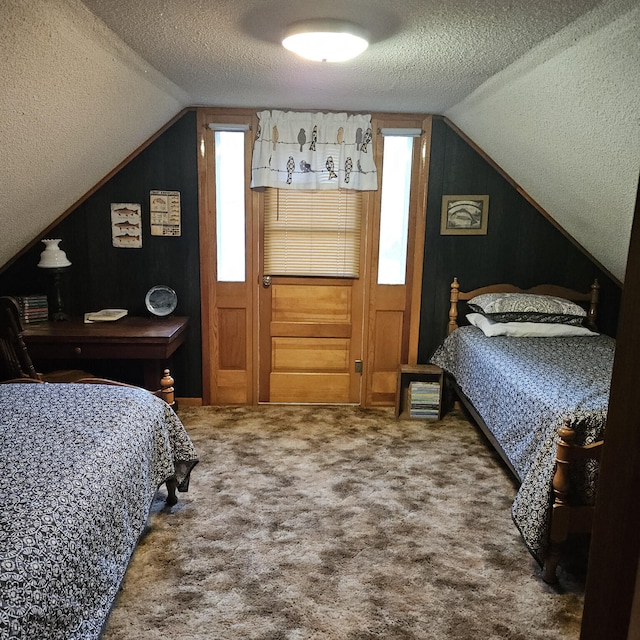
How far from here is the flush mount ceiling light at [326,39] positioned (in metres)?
2.13

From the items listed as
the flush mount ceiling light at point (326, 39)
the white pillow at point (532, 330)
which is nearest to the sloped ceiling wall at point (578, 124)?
the white pillow at point (532, 330)

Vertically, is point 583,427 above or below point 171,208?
below

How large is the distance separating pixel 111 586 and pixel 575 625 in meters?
1.62

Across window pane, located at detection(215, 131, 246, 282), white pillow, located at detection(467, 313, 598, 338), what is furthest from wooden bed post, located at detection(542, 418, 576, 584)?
window pane, located at detection(215, 131, 246, 282)

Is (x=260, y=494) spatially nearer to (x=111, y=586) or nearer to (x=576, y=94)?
(x=111, y=586)

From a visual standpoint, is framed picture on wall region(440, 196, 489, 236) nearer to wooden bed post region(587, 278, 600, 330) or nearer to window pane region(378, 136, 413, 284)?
window pane region(378, 136, 413, 284)

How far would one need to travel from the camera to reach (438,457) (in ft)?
11.2

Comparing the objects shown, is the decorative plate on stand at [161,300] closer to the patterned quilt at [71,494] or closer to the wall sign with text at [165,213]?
the wall sign with text at [165,213]

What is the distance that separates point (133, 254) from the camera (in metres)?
3.97

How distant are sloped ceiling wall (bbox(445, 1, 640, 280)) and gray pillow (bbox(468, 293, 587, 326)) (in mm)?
431

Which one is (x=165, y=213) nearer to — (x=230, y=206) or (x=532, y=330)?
(x=230, y=206)

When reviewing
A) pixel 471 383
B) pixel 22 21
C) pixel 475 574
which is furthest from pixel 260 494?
pixel 22 21

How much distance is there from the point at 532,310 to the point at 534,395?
4.40 ft

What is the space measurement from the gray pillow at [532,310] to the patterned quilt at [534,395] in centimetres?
17
